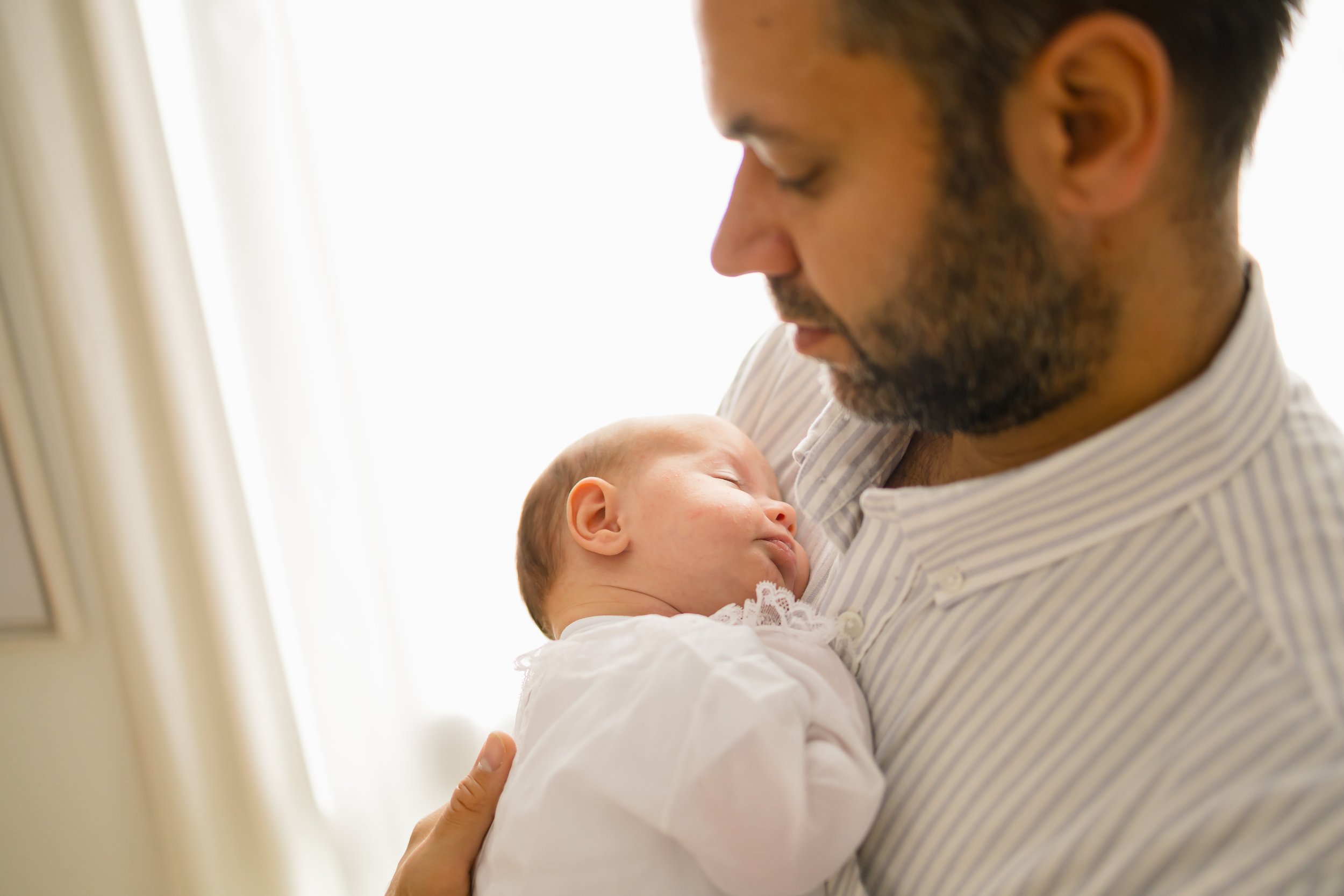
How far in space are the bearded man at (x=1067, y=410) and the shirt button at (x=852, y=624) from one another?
0.07 metres

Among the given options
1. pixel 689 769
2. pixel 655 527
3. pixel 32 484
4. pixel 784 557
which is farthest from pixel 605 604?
pixel 32 484

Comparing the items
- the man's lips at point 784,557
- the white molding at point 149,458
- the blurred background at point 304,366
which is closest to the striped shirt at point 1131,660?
the man's lips at point 784,557

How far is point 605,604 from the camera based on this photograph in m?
1.22

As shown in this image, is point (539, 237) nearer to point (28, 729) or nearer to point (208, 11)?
point (208, 11)

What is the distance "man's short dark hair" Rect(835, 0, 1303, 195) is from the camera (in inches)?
31.4

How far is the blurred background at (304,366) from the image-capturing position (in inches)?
72.4

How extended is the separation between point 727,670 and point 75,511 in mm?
1861

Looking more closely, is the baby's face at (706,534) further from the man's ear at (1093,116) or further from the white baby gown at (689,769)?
the man's ear at (1093,116)

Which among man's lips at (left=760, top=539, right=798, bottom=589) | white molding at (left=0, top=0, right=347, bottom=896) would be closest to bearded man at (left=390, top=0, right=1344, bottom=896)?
man's lips at (left=760, top=539, right=798, bottom=589)

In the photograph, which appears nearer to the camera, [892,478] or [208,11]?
[892,478]

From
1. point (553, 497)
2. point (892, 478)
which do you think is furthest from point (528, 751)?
point (892, 478)

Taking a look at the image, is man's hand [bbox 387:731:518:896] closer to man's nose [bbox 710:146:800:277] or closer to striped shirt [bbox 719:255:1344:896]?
striped shirt [bbox 719:255:1344:896]

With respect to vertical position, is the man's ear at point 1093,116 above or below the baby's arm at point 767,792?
above

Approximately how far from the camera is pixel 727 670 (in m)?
0.93
